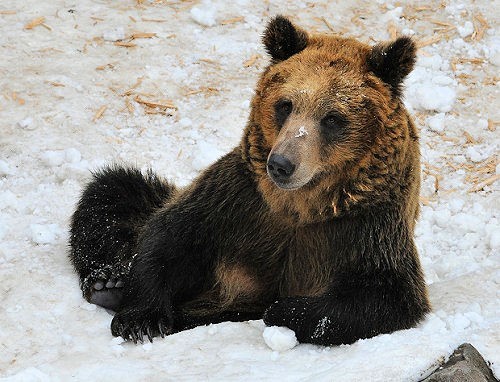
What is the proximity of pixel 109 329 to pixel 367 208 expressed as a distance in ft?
6.04

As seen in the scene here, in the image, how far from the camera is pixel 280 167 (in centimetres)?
487

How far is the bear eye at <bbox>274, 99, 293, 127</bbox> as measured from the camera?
5277mm

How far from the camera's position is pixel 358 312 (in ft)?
17.2

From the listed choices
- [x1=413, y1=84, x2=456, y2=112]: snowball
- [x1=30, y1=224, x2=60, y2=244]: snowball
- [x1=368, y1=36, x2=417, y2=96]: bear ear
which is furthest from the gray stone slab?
[x1=413, y1=84, x2=456, y2=112]: snowball

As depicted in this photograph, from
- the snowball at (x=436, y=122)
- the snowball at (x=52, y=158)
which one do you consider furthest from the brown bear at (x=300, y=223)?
the snowball at (x=436, y=122)

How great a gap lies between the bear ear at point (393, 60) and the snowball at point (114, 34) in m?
4.31

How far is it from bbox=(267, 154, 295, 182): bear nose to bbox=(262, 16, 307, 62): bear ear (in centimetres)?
94

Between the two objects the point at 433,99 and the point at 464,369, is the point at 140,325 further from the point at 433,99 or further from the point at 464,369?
the point at 433,99

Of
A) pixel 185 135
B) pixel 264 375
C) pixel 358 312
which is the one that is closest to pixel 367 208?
pixel 358 312

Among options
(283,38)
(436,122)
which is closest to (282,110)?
(283,38)

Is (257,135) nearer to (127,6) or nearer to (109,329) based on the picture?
(109,329)

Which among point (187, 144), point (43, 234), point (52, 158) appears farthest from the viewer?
point (187, 144)

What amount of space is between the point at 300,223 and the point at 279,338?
2.73ft

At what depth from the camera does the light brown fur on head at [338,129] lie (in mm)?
5180
